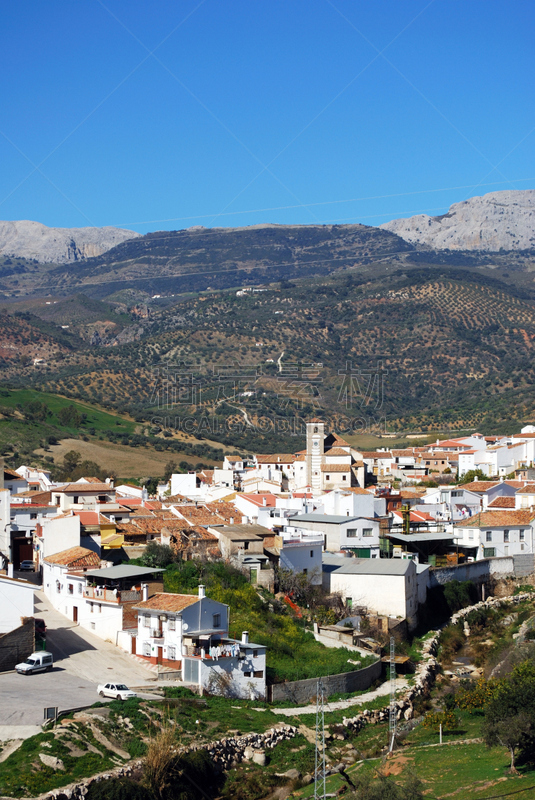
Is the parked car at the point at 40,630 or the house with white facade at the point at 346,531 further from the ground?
the house with white facade at the point at 346,531

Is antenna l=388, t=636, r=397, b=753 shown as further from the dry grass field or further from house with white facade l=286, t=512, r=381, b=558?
the dry grass field

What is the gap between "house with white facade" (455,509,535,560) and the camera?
140 feet

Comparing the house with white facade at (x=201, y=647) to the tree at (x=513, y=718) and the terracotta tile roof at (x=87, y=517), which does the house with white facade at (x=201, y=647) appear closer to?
the tree at (x=513, y=718)

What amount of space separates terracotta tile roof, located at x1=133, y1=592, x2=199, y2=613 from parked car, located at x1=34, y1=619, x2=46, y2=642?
2.62 meters

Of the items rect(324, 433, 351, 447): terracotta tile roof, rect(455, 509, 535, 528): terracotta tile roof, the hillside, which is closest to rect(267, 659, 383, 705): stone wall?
rect(455, 509, 535, 528): terracotta tile roof

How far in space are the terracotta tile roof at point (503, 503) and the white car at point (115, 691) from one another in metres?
31.7

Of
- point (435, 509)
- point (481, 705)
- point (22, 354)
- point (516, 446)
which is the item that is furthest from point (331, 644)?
point (22, 354)

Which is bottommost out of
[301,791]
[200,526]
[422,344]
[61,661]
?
[301,791]

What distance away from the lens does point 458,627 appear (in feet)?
118

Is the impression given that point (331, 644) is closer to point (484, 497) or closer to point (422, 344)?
point (484, 497)

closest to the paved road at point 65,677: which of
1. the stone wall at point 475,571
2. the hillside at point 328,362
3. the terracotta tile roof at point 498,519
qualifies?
the stone wall at point 475,571

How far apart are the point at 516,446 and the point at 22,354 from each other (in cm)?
11548

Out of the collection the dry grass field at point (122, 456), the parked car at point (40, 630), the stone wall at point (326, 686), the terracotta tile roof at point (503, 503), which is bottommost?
the stone wall at point (326, 686)

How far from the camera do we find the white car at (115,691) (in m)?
21.9
